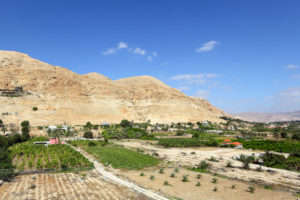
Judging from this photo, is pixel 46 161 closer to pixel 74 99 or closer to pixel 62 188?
pixel 62 188

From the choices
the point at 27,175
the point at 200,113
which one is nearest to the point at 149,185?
the point at 27,175

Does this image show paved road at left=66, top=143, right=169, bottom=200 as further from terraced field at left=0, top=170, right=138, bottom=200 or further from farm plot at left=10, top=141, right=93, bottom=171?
farm plot at left=10, top=141, right=93, bottom=171

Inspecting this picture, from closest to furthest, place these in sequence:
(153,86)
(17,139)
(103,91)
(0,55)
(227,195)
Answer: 1. (227,195)
2. (17,139)
3. (0,55)
4. (103,91)
5. (153,86)

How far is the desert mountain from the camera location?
79.6 m

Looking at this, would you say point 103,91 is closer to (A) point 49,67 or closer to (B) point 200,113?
(A) point 49,67

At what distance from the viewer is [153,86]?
12269 cm

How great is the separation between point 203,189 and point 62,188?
12.2 metres

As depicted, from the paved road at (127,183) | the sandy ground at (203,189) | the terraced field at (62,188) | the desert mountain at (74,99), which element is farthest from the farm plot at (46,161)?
the desert mountain at (74,99)

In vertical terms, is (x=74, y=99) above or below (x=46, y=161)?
above

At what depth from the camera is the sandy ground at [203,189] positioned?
16.6 meters

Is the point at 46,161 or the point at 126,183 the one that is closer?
the point at 126,183

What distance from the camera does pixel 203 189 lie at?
1848cm

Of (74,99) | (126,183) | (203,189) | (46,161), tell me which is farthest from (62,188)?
(74,99)

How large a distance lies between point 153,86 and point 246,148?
8049cm
